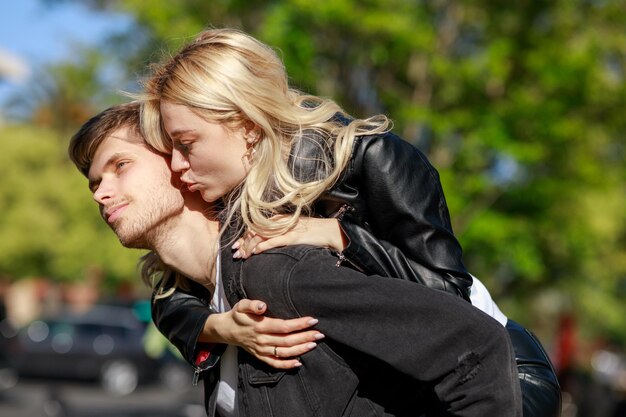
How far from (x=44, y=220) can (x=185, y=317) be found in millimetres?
31918

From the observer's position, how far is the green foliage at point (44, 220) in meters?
33.0

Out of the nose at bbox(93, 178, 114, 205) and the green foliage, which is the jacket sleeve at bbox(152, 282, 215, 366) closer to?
the nose at bbox(93, 178, 114, 205)

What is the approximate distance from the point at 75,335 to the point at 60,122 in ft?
55.5

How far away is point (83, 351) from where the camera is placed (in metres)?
21.2

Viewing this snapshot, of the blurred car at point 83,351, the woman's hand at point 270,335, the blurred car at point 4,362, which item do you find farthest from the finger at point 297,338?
the blurred car at point 83,351

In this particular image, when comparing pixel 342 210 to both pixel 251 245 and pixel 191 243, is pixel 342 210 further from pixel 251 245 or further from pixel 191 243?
pixel 191 243

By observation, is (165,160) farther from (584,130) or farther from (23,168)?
(23,168)

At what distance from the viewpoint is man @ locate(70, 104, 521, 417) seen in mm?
1991

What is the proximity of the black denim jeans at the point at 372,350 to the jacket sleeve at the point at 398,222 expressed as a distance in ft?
0.38

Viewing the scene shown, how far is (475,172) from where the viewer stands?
12.2 m

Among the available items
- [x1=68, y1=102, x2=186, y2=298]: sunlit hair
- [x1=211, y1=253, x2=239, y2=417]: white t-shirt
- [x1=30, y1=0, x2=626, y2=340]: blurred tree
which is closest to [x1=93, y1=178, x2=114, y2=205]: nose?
[x1=68, y1=102, x2=186, y2=298]: sunlit hair

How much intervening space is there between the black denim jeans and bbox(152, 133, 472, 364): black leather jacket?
0.39 ft

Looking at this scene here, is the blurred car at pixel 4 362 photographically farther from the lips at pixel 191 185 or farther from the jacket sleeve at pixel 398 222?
the jacket sleeve at pixel 398 222

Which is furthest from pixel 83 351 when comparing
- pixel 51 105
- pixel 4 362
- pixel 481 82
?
pixel 51 105
